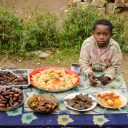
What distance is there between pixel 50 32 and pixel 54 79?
274 centimetres

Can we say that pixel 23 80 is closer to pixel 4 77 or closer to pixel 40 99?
pixel 4 77

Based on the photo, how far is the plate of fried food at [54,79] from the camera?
3.45m

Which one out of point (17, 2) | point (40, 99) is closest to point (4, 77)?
point (40, 99)

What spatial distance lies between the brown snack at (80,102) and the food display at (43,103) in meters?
0.14

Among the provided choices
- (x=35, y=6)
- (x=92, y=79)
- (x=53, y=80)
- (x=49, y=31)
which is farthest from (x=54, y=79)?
(x=35, y=6)

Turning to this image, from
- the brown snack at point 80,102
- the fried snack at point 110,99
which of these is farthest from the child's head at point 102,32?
the brown snack at point 80,102

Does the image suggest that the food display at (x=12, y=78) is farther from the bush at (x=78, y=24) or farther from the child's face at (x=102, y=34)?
the bush at (x=78, y=24)

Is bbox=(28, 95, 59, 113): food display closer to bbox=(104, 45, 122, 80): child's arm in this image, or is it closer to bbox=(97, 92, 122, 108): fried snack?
bbox=(97, 92, 122, 108): fried snack

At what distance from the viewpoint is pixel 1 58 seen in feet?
19.8

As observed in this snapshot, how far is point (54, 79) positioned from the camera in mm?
3594

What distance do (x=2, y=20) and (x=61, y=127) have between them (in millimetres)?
3302

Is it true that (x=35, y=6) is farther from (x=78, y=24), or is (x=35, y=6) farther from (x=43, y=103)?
(x=43, y=103)

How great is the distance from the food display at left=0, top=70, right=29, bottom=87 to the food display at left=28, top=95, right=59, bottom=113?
0.32m

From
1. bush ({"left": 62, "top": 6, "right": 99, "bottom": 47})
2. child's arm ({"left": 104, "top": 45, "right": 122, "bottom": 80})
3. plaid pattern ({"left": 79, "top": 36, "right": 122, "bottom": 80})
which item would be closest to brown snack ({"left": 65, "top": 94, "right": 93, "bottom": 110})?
child's arm ({"left": 104, "top": 45, "right": 122, "bottom": 80})
